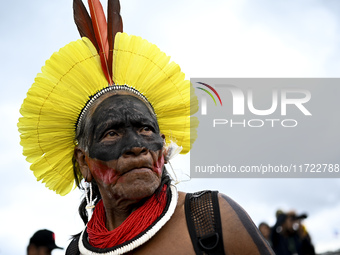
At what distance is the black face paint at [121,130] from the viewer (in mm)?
3090

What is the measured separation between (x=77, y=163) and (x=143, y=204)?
1004 mm

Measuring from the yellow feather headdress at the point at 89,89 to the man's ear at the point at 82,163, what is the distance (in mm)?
227

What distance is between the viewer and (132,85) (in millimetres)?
3562

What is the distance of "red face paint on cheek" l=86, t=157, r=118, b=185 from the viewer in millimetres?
3078

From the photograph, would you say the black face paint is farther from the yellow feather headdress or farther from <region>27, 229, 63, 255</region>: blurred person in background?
<region>27, 229, 63, 255</region>: blurred person in background

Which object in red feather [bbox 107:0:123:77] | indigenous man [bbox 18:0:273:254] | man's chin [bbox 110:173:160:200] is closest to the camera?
indigenous man [bbox 18:0:273:254]

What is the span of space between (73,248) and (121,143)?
0.94 meters

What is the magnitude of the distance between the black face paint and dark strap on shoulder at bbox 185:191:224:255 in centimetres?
48

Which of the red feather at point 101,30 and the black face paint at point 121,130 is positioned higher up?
the red feather at point 101,30

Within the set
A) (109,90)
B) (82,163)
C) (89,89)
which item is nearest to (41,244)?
(82,163)

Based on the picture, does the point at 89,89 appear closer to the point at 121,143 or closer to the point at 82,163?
the point at 82,163

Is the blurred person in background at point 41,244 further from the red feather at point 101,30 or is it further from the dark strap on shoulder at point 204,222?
the dark strap on shoulder at point 204,222

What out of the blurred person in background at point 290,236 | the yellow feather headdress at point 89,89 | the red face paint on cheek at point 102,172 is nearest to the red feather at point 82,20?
the yellow feather headdress at point 89,89

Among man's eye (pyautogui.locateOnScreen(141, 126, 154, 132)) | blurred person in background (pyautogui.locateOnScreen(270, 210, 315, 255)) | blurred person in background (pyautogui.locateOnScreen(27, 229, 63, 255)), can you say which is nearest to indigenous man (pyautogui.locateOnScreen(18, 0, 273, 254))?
man's eye (pyautogui.locateOnScreen(141, 126, 154, 132))
